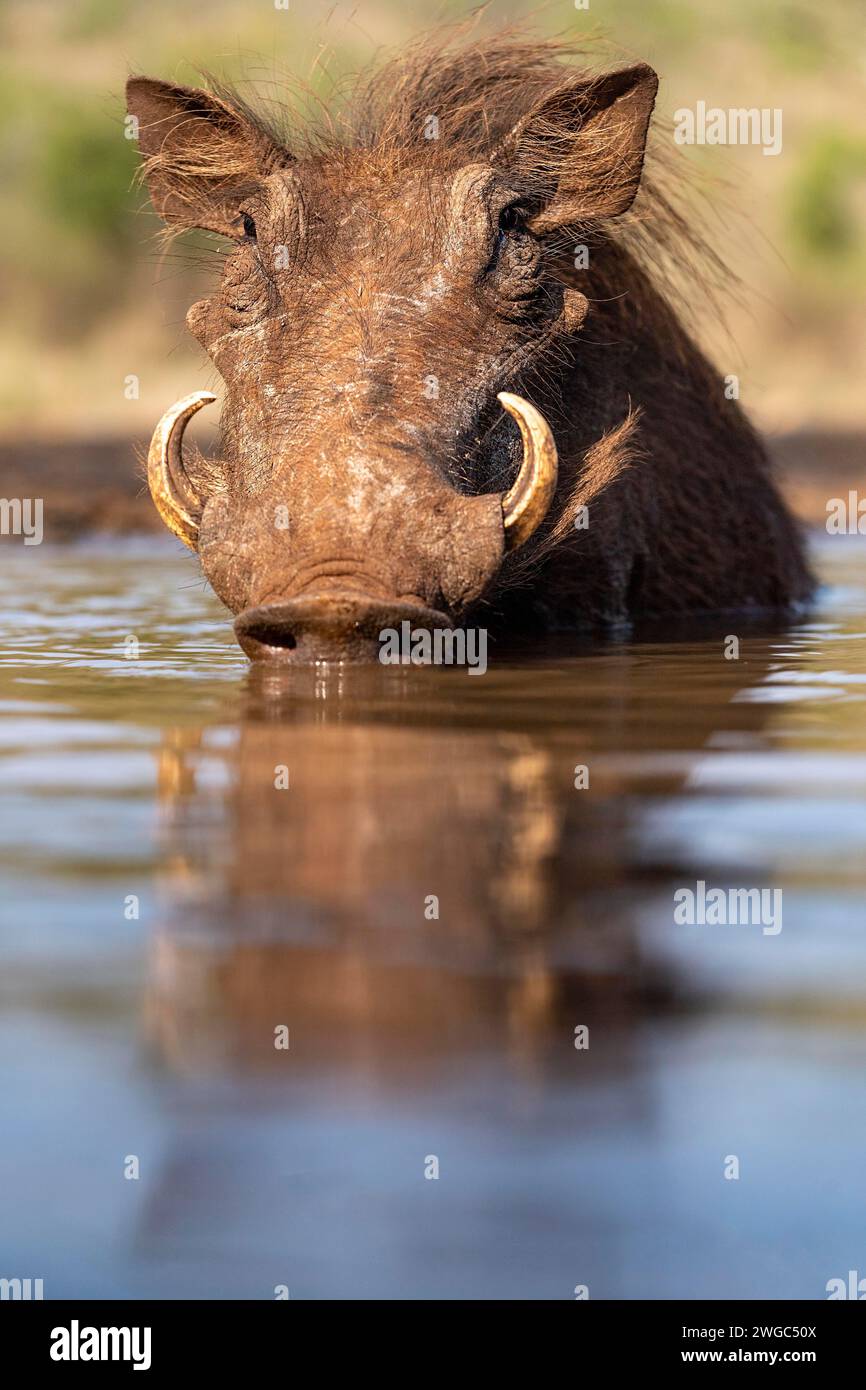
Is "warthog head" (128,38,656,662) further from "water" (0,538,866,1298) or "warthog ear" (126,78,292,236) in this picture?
"water" (0,538,866,1298)

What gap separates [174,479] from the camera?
5.95 m

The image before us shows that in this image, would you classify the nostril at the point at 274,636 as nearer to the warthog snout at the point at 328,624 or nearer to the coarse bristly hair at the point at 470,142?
the warthog snout at the point at 328,624

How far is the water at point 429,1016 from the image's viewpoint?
1.92 meters

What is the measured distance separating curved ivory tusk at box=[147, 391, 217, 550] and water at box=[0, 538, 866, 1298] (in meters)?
1.58

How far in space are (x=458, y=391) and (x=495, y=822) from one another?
255 cm

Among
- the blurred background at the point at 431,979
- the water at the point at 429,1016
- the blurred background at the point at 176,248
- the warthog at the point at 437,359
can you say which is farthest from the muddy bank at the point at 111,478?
the water at the point at 429,1016

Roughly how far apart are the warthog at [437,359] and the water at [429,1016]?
0.99 meters

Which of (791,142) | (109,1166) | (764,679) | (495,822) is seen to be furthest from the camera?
(791,142)

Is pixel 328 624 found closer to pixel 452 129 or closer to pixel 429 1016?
pixel 452 129

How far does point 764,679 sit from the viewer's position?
5570 mm

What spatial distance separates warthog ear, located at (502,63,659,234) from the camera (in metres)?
6.47

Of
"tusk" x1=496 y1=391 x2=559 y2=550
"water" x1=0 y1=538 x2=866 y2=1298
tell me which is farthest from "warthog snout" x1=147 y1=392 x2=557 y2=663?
"water" x1=0 y1=538 x2=866 y2=1298
